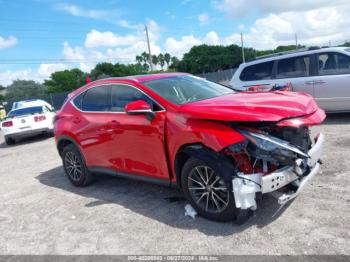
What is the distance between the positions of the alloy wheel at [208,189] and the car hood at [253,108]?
2.05 ft

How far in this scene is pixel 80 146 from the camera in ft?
18.9

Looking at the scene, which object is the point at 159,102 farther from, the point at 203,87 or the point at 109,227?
the point at 109,227

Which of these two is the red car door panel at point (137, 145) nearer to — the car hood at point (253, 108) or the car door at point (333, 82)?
the car hood at point (253, 108)

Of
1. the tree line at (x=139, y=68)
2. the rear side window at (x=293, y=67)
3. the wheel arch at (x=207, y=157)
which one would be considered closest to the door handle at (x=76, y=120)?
the wheel arch at (x=207, y=157)

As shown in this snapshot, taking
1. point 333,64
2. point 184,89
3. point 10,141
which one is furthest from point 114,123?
point 10,141

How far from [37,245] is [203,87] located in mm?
3041

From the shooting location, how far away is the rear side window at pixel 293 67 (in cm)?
857

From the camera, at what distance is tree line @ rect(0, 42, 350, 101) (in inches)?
3482

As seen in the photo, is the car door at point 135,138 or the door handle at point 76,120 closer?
the car door at point 135,138

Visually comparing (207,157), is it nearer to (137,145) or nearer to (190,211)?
(190,211)

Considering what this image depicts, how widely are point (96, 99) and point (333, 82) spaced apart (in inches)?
225

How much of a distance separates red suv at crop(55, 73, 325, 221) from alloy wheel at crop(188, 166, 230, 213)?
0.04ft

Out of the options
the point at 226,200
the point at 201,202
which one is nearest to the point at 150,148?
the point at 201,202

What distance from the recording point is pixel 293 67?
8766 mm
